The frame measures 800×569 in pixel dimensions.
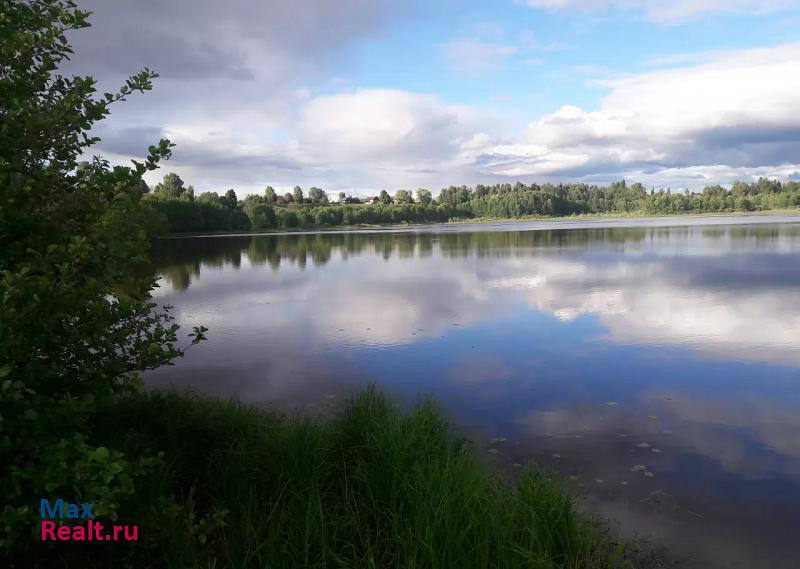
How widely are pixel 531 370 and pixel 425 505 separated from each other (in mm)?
7887

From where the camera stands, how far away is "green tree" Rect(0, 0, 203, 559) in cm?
312

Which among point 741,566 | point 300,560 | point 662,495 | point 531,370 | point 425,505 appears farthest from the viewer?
point 531,370

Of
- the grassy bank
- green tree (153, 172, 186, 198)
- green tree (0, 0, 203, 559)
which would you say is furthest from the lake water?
green tree (153, 172, 186, 198)

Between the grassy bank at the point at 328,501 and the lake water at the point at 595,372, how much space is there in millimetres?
Result: 1472

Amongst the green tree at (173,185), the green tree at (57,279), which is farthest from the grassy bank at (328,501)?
the green tree at (173,185)

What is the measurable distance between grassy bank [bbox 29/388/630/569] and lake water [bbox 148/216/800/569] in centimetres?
147

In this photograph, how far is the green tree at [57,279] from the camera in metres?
3.12

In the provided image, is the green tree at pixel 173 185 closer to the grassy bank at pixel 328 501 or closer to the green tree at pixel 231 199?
the green tree at pixel 231 199

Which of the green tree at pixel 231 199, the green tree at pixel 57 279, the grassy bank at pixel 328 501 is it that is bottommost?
the grassy bank at pixel 328 501

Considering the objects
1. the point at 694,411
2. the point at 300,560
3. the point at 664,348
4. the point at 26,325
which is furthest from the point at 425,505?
the point at 664,348

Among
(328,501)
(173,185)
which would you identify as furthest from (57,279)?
(173,185)

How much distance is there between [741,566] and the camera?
5992 mm

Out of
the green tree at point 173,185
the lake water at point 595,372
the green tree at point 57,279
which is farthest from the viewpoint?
the green tree at point 173,185

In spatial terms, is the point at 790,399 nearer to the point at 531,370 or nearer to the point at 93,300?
the point at 531,370
